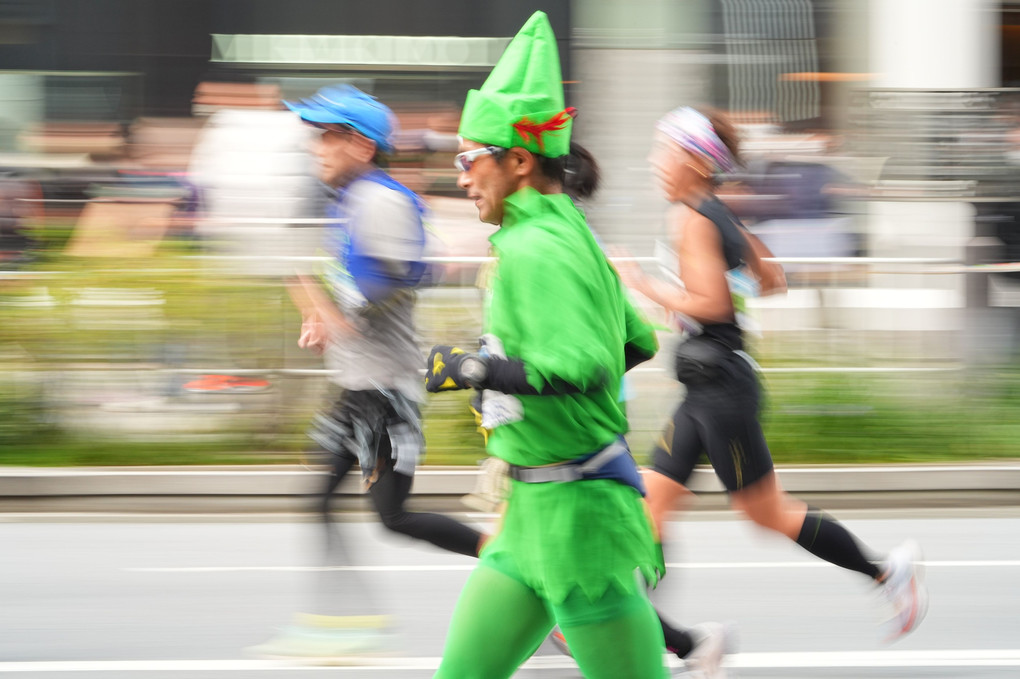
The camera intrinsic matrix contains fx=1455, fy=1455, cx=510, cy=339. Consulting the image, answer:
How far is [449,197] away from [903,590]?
5.73 m

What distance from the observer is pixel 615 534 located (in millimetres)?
2713

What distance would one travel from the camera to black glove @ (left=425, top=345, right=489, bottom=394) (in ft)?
8.63

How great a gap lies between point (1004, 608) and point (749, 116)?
17.7 ft

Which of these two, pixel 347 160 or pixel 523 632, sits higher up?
pixel 347 160

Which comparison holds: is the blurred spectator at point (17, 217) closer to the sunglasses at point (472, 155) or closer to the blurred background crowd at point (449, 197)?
the blurred background crowd at point (449, 197)

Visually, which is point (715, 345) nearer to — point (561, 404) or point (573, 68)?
point (561, 404)

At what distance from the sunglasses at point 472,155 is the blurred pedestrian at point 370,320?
4.57 feet

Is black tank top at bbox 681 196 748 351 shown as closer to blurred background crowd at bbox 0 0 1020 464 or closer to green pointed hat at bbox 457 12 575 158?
green pointed hat at bbox 457 12 575 158

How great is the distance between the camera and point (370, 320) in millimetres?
4305

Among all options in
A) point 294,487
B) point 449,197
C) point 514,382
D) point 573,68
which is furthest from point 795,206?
point 514,382

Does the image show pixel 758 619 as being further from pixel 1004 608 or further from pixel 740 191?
pixel 740 191

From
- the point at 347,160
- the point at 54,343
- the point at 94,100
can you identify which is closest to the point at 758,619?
the point at 347,160

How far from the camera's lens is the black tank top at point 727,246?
4.15 meters

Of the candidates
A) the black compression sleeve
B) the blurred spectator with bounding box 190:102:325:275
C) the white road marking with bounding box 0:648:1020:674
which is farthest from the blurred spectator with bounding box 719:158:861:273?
the black compression sleeve
